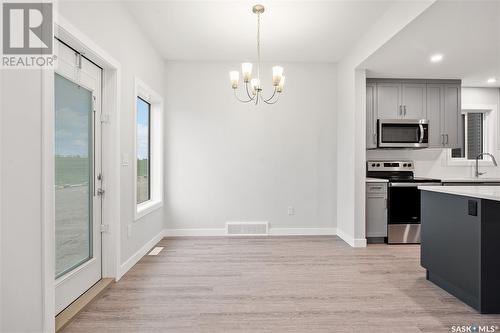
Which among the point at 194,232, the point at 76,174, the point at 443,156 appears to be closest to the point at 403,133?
the point at 443,156

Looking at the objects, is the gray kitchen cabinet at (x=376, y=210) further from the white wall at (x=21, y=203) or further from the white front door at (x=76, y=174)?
the white wall at (x=21, y=203)

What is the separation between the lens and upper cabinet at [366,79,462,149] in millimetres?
4391

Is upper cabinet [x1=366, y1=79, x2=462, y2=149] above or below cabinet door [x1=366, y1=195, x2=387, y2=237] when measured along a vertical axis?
above

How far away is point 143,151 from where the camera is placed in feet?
13.6

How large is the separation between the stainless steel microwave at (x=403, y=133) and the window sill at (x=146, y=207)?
356cm

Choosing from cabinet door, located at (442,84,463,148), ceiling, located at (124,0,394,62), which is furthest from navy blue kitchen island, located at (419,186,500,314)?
cabinet door, located at (442,84,463,148)

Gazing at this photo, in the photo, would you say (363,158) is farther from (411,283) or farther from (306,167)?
(411,283)

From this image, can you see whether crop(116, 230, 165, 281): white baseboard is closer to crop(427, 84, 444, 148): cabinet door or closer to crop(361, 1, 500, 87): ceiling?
crop(361, 1, 500, 87): ceiling

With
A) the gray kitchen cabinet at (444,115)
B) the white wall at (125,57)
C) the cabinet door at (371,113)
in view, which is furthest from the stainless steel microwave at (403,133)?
the white wall at (125,57)

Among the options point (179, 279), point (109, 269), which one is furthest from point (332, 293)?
point (109, 269)

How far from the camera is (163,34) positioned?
3.65 metres

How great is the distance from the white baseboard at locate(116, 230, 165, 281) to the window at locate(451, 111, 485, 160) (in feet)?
17.9

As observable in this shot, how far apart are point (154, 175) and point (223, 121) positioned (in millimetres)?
1410

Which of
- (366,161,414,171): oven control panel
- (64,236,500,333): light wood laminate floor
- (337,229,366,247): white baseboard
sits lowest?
(64,236,500,333): light wood laminate floor
